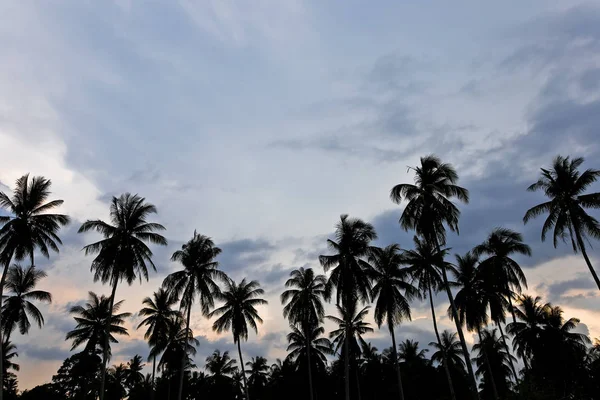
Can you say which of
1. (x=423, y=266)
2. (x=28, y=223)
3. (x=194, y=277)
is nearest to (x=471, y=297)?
(x=423, y=266)

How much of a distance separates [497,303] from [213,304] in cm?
2976

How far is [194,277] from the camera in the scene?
4325cm

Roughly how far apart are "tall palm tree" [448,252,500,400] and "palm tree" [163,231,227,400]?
83.3 ft

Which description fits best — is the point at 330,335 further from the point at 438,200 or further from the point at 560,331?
the point at 438,200

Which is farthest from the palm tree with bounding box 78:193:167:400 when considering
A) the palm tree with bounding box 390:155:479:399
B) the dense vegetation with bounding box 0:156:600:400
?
the palm tree with bounding box 390:155:479:399

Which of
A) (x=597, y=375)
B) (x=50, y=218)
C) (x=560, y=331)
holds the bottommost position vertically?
(x=597, y=375)

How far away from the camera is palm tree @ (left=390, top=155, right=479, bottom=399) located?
32.5m

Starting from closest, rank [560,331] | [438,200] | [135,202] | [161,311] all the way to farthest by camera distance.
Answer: [438,200], [135,202], [560,331], [161,311]

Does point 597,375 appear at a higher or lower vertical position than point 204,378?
lower

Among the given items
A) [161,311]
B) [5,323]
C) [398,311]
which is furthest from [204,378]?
[398,311]

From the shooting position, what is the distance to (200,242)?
44469 mm

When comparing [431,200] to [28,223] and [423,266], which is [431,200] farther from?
[28,223]

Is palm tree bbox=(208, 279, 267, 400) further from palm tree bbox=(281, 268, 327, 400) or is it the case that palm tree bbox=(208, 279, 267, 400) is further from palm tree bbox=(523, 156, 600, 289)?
palm tree bbox=(523, 156, 600, 289)

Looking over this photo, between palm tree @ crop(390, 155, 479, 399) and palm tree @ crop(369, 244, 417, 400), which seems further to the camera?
palm tree @ crop(369, 244, 417, 400)
